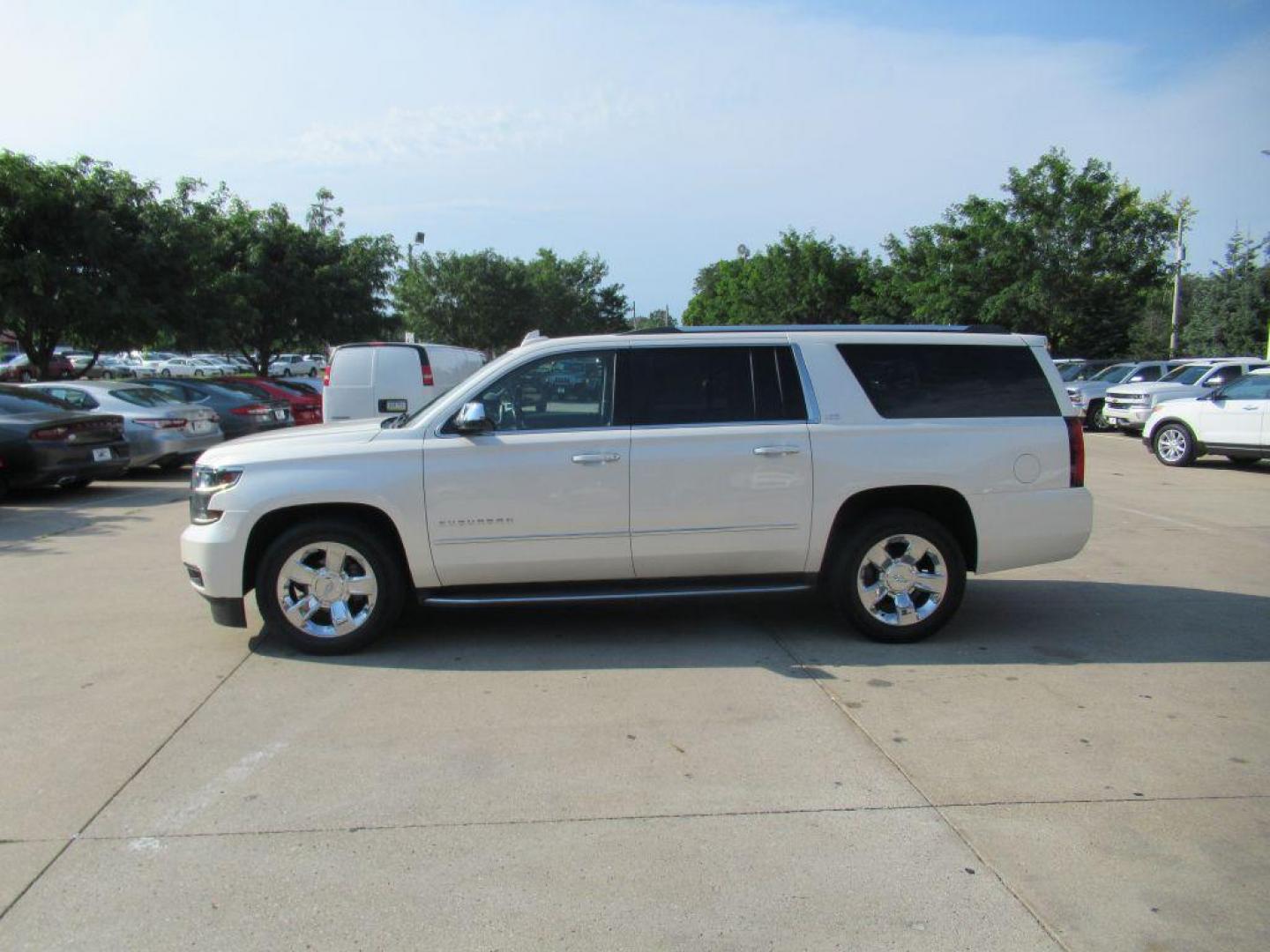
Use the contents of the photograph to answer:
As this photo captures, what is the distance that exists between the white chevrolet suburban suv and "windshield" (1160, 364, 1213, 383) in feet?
61.0

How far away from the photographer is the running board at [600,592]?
18.6 ft

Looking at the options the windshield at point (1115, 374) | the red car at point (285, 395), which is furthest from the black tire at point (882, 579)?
the windshield at point (1115, 374)

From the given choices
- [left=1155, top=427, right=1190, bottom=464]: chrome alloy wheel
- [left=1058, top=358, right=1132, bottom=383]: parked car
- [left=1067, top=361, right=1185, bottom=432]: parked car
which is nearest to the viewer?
[left=1155, top=427, right=1190, bottom=464]: chrome alloy wheel

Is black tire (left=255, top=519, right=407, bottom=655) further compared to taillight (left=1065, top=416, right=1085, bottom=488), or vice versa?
taillight (left=1065, top=416, right=1085, bottom=488)

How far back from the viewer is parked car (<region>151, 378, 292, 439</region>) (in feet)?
57.6

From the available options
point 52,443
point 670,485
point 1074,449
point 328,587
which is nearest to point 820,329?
point 670,485

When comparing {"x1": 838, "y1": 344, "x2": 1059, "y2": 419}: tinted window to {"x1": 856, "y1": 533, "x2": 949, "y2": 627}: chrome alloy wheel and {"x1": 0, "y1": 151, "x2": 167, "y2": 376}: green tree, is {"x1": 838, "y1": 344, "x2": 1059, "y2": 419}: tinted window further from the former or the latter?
{"x1": 0, "y1": 151, "x2": 167, "y2": 376}: green tree

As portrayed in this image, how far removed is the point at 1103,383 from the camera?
24.7 metres

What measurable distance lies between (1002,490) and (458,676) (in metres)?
3.39

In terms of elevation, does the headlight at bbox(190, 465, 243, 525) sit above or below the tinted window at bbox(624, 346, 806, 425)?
below

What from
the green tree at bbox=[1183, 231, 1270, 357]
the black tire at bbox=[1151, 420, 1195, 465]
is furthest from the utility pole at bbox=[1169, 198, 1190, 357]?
the black tire at bbox=[1151, 420, 1195, 465]

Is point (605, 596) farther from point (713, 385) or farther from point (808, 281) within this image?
point (808, 281)

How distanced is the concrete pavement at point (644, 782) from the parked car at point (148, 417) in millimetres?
8754

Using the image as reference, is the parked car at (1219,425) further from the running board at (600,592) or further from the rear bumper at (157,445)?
the rear bumper at (157,445)
